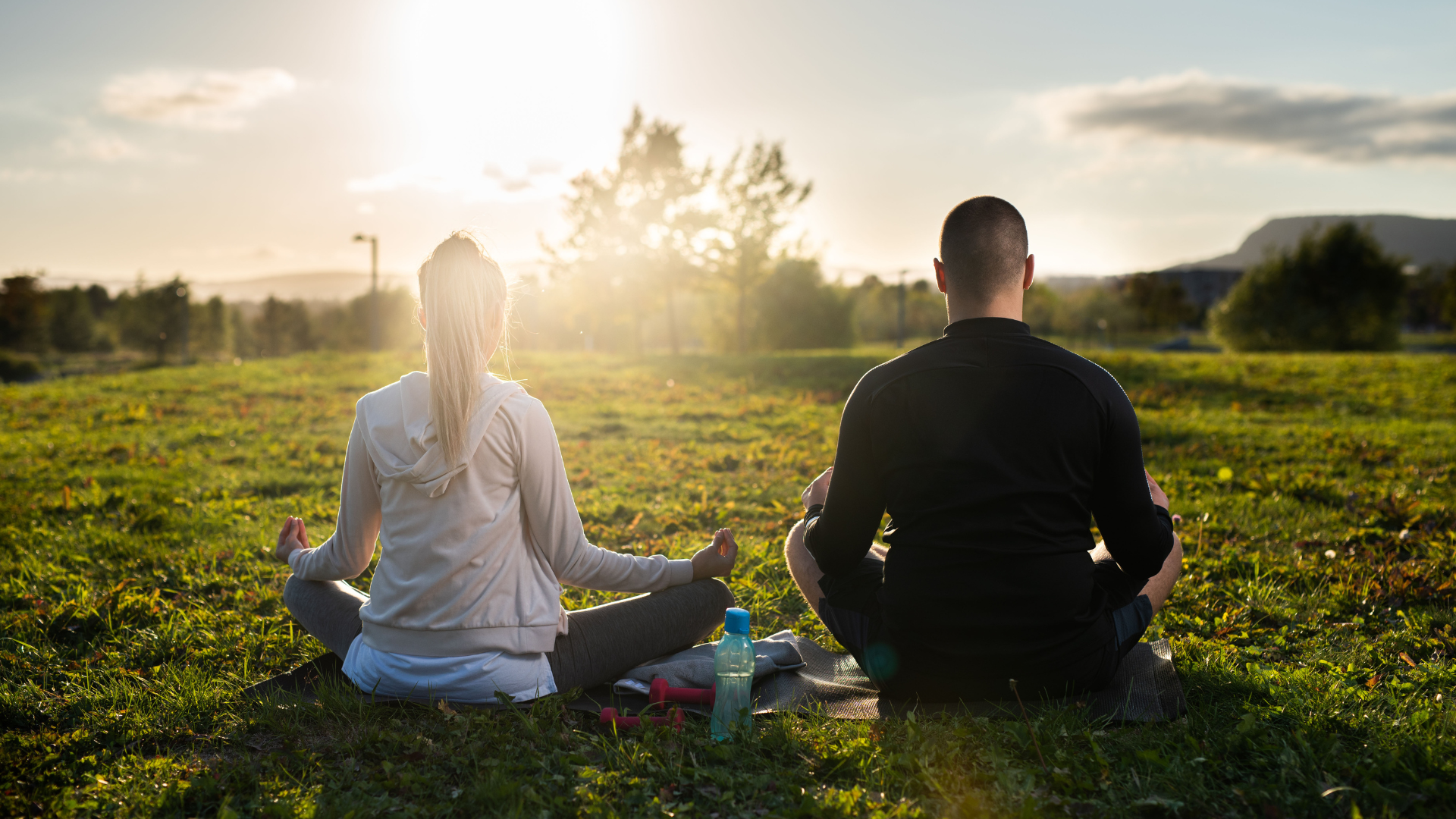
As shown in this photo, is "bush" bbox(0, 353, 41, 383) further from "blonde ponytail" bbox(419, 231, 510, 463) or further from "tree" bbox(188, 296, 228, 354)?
"blonde ponytail" bbox(419, 231, 510, 463)

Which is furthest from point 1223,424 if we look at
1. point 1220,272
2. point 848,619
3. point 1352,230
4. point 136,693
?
point 1220,272

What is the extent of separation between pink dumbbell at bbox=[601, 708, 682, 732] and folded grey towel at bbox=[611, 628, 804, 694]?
0.23 m

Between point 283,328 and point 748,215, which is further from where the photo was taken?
point 283,328

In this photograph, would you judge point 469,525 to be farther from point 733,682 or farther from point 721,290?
point 721,290

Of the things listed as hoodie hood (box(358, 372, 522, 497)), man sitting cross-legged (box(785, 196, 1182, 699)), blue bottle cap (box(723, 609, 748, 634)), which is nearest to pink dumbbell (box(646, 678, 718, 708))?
blue bottle cap (box(723, 609, 748, 634))

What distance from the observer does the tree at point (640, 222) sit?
31.7 metres

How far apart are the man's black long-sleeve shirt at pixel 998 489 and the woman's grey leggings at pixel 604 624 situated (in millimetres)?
977

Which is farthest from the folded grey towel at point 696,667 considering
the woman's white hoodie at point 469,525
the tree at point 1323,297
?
the tree at point 1323,297

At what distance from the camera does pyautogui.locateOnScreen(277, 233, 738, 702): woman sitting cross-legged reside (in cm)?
269

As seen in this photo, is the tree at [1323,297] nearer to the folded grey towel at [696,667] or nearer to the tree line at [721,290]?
the tree line at [721,290]

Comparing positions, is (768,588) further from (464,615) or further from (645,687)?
(464,615)

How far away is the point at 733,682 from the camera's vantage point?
114 inches

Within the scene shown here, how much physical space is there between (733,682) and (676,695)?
1.05 ft

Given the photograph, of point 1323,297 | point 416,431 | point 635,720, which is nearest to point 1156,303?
point 1323,297
